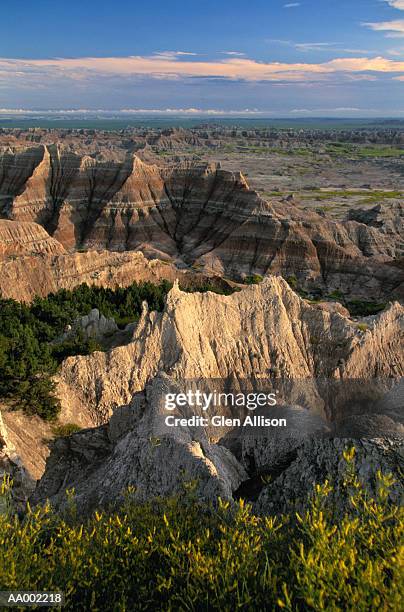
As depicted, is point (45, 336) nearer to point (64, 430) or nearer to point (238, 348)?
point (64, 430)

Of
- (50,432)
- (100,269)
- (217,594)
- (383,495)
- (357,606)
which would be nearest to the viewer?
(357,606)

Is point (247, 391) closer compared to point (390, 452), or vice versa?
A: point (390, 452)

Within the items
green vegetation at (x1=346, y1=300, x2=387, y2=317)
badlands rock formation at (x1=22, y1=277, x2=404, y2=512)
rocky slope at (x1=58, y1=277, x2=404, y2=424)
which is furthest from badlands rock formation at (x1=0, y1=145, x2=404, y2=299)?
badlands rock formation at (x1=22, y1=277, x2=404, y2=512)

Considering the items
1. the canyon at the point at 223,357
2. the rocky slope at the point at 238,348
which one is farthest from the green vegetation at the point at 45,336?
the rocky slope at the point at 238,348

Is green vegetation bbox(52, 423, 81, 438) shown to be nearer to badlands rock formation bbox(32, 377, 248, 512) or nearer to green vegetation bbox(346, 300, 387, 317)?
badlands rock formation bbox(32, 377, 248, 512)

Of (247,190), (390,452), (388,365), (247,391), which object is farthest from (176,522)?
(247,190)

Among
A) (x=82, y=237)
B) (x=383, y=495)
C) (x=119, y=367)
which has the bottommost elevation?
(x=82, y=237)

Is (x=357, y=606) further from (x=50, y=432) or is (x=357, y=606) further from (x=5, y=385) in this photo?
(x=5, y=385)
